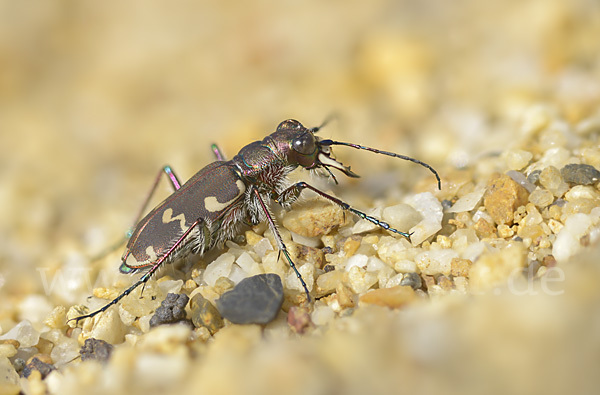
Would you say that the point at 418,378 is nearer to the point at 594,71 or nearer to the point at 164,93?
the point at 594,71

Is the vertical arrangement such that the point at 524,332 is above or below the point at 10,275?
below

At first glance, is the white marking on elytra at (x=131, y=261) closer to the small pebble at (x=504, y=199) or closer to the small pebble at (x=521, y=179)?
the small pebble at (x=504, y=199)

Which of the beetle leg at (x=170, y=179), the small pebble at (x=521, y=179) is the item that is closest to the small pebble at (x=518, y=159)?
the small pebble at (x=521, y=179)

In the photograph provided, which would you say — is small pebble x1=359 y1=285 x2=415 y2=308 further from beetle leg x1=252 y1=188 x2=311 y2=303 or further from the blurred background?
the blurred background

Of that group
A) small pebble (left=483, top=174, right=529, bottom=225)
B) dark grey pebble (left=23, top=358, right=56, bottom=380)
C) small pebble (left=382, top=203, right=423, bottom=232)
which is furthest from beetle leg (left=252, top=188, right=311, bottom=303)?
dark grey pebble (left=23, top=358, right=56, bottom=380)

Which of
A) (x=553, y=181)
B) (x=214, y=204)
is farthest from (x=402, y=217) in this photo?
(x=214, y=204)

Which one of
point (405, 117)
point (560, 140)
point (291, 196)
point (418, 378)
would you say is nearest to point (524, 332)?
point (418, 378)
